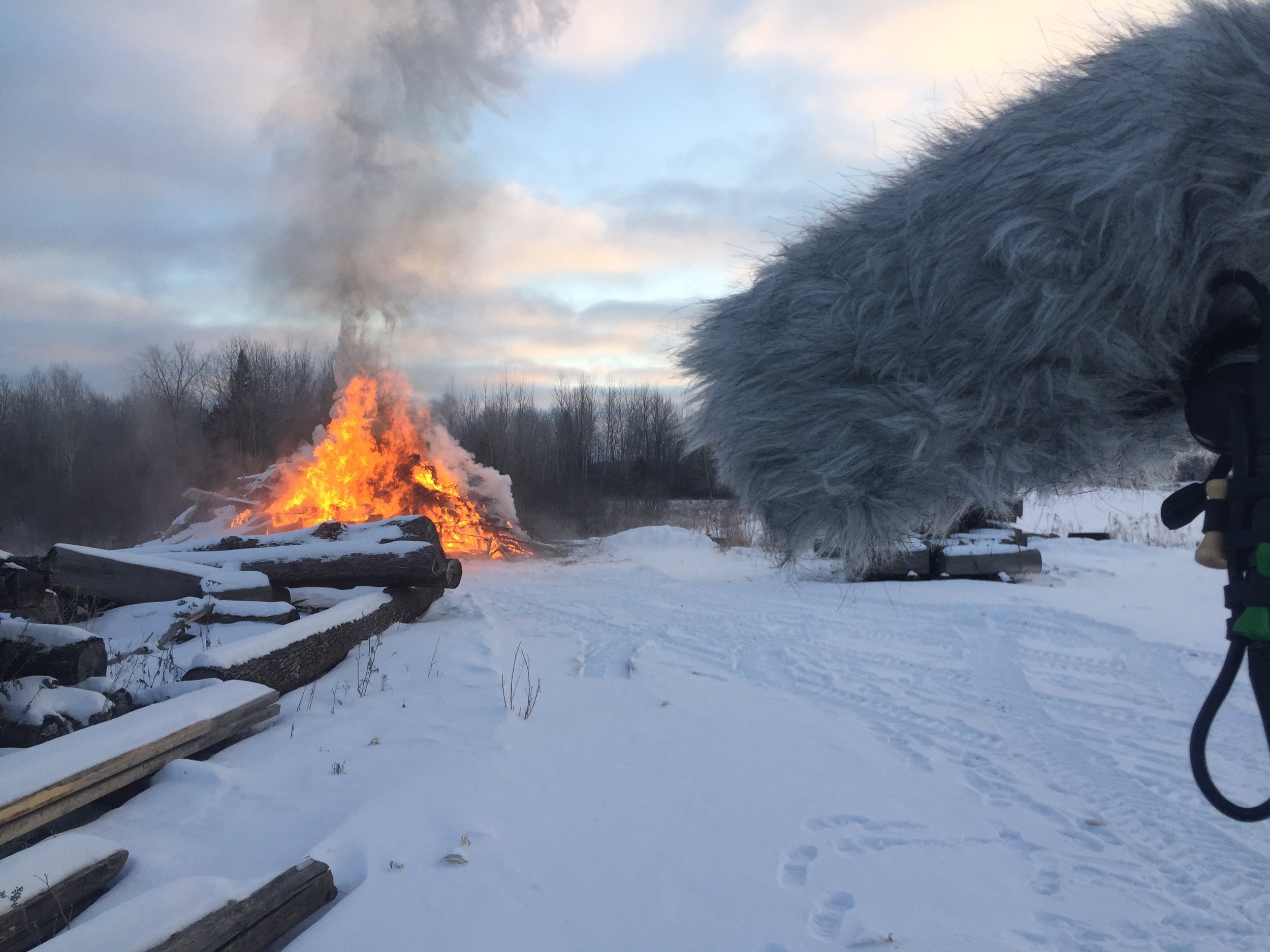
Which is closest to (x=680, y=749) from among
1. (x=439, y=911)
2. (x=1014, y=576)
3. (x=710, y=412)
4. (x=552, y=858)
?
(x=552, y=858)

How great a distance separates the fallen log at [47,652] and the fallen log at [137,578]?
1853mm

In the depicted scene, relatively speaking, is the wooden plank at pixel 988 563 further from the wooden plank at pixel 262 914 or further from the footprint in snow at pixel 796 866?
the wooden plank at pixel 262 914

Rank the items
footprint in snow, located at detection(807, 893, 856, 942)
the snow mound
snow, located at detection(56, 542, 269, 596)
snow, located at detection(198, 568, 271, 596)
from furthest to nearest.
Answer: the snow mound, snow, located at detection(198, 568, 271, 596), snow, located at detection(56, 542, 269, 596), footprint in snow, located at detection(807, 893, 856, 942)

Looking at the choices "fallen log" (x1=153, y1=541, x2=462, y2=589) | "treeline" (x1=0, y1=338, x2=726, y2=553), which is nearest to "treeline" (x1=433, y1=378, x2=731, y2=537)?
"treeline" (x1=0, y1=338, x2=726, y2=553)

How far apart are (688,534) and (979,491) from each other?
15.7 m

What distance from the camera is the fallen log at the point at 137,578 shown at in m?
5.97

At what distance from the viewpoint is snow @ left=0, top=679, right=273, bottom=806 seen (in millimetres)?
2891

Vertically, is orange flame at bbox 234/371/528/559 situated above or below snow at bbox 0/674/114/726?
above

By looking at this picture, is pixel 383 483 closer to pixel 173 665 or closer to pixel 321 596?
pixel 321 596

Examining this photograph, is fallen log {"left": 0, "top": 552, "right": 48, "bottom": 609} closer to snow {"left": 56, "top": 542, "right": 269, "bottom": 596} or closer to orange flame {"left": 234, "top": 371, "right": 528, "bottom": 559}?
snow {"left": 56, "top": 542, "right": 269, "bottom": 596}

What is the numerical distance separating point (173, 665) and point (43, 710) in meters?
1.11

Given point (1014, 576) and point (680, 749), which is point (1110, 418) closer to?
point (680, 749)

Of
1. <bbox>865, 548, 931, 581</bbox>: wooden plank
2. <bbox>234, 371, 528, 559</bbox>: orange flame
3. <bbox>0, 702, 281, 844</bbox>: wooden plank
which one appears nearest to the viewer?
<bbox>0, 702, 281, 844</bbox>: wooden plank

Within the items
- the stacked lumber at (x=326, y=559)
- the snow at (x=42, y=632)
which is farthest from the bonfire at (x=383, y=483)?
the snow at (x=42, y=632)
